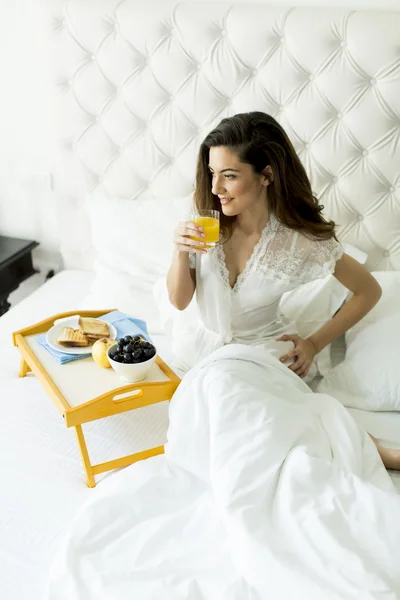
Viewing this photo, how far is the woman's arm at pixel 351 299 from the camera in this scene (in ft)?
5.87

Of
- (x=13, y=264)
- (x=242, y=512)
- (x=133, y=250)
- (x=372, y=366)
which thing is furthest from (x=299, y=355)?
(x=13, y=264)

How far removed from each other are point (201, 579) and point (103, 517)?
0.84 ft

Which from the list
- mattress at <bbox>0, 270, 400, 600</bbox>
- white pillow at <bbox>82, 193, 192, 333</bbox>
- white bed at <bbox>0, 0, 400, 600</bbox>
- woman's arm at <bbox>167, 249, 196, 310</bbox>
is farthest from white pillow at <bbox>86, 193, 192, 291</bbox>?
woman's arm at <bbox>167, 249, 196, 310</bbox>

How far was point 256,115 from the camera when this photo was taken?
160 cm

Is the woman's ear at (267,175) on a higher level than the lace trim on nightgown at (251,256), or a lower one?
higher

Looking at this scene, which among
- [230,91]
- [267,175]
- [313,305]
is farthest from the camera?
[230,91]

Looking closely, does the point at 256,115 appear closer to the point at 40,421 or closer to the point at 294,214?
the point at 294,214

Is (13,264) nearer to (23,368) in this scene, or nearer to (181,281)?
(23,368)

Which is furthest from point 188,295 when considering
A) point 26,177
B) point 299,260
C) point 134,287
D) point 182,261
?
point 26,177

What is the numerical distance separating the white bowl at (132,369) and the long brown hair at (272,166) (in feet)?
1.58

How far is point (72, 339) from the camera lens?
178 cm

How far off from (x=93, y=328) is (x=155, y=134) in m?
0.82

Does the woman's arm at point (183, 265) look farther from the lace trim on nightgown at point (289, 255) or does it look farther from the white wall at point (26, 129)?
the white wall at point (26, 129)

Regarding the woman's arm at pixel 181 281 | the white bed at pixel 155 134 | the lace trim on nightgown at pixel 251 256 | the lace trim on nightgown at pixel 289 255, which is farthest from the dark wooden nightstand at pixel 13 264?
the lace trim on nightgown at pixel 289 255
